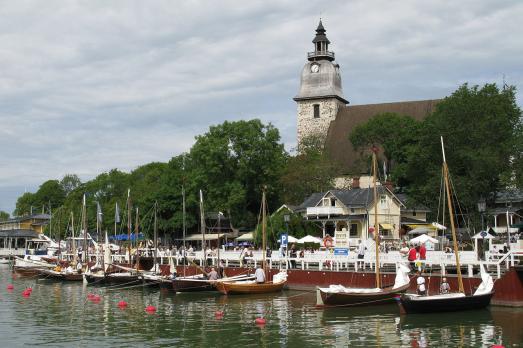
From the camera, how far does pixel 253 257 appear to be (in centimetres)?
5128

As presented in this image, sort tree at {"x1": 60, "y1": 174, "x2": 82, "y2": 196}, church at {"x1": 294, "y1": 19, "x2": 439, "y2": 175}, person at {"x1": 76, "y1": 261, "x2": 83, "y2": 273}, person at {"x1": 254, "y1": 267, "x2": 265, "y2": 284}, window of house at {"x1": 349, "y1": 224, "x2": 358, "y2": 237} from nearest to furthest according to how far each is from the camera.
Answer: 1. person at {"x1": 254, "y1": 267, "x2": 265, "y2": 284}
2. person at {"x1": 76, "y1": 261, "x2": 83, "y2": 273}
3. window of house at {"x1": 349, "y1": 224, "x2": 358, "y2": 237}
4. church at {"x1": 294, "y1": 19, "x2": 439, "y2": 175}
5. tree at {"x1": 60, "y1": 174, "x2": 82, "y2": 196}

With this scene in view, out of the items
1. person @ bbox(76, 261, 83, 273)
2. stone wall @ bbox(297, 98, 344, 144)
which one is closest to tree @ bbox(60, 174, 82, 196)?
stone wall @ bbox(297, 98, 344, 144)

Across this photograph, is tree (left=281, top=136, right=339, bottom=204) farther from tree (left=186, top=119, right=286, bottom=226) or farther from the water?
the water

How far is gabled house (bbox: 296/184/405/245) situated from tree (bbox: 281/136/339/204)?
9.52 metres

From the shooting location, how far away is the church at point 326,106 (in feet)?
332

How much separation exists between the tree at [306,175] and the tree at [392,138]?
4.88 m

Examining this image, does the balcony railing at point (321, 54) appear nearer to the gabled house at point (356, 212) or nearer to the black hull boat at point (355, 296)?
the gabled house at point (356, 212)

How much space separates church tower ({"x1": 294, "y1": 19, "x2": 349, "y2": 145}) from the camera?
103125 mm

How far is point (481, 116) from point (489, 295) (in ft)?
99.4

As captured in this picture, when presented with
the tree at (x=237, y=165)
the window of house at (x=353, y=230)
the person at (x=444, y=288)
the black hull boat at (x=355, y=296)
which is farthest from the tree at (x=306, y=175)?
the person at (x=444, y=288)

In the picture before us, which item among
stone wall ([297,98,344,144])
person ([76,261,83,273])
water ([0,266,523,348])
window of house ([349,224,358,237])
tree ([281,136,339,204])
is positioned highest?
stone wall ([297,98,344,144])

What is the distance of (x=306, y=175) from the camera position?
3263 inches

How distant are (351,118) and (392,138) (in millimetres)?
17782

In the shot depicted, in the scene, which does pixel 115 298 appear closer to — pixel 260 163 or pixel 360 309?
pixel 360 309
